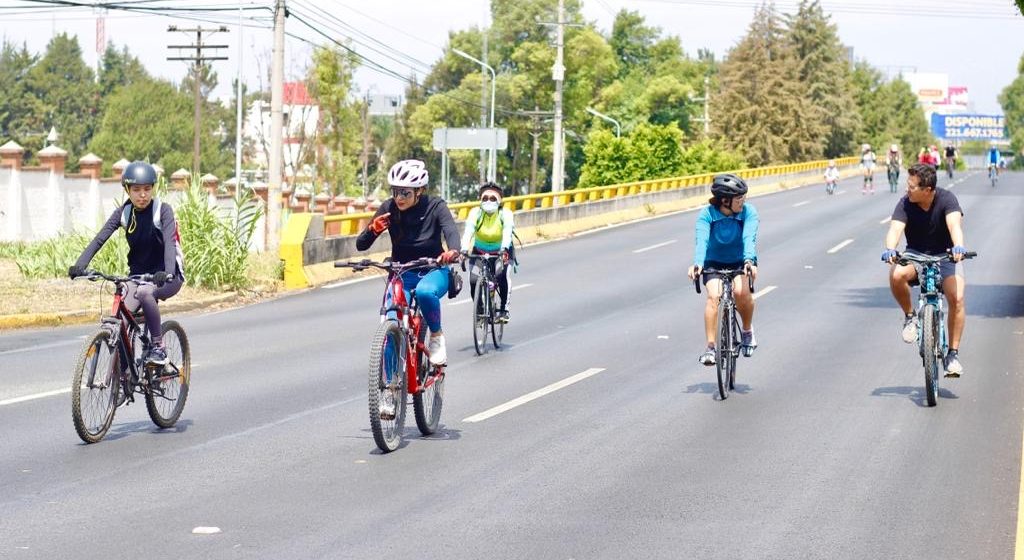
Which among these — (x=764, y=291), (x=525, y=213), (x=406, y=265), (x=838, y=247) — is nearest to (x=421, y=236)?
(x=406, y=265)

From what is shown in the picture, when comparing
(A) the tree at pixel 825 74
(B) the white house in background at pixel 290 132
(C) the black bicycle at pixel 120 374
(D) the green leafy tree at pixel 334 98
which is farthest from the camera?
(A) the tree at pixel 825 74

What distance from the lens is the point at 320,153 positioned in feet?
280

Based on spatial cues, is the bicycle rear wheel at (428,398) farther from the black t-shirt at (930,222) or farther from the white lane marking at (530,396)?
the black t-shirt at (930,222)

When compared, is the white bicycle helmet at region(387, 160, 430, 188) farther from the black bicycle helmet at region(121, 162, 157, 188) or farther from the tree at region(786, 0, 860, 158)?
the tree at region(786, 0, 860, 158)

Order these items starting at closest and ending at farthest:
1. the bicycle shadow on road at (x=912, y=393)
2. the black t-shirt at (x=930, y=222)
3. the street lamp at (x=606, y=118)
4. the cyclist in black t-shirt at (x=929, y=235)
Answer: the cyclist in black t-shirt at (x=929, y=235) < the black t-shirt at (x=930, y=222) < the bicycle shadow on road at (x=912, y=393) < the street lamp at (x=606, y=118)

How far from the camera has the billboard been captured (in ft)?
490

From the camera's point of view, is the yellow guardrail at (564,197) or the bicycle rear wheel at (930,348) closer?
the bicycle rear wheel at (930,348)

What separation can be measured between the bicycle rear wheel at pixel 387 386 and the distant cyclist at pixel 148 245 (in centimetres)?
167

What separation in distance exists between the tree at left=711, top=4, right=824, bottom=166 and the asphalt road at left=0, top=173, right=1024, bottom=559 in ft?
269

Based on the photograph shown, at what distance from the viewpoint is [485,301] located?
1541 cm

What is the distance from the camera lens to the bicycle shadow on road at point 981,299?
20.1 meters

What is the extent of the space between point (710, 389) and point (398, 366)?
4204 mm

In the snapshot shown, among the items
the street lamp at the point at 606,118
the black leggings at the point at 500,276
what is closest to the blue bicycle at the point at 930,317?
the black leggings at the point at 500,276

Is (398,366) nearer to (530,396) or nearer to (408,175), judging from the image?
(408,175)
